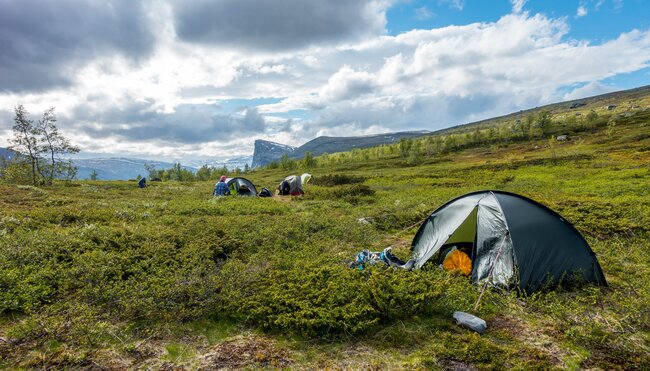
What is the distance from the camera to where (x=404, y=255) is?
39.9 feet

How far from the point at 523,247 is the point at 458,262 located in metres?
1.96

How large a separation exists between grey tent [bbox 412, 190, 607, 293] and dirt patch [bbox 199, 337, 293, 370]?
570cm

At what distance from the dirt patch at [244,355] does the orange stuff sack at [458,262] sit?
6346mm

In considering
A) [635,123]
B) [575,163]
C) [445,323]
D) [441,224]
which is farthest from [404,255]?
[635,123]

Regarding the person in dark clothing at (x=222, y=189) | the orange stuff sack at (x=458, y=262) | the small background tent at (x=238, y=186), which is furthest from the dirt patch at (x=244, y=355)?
the small background tent at (x=238, y=186)

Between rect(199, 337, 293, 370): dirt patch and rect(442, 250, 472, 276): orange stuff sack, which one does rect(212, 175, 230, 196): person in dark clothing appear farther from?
rect(199, 337, 293, 370): dirt patch

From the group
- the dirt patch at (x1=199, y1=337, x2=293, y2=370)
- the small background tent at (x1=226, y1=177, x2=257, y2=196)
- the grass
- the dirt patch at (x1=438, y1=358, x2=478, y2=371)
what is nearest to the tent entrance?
the grass

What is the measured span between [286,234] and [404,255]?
5.20m

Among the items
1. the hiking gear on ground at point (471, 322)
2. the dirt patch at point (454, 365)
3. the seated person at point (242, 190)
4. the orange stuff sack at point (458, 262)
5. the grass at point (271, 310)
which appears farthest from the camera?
the seated person at point (242, 190)

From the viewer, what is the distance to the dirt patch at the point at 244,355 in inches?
236

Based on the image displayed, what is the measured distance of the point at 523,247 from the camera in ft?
30.5

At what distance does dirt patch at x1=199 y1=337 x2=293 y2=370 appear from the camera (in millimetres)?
5988

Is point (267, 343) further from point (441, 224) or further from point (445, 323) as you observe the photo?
point (441, 224)

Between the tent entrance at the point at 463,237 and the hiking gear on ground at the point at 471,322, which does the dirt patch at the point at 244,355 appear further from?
the tent entrance at the point at 463,237
